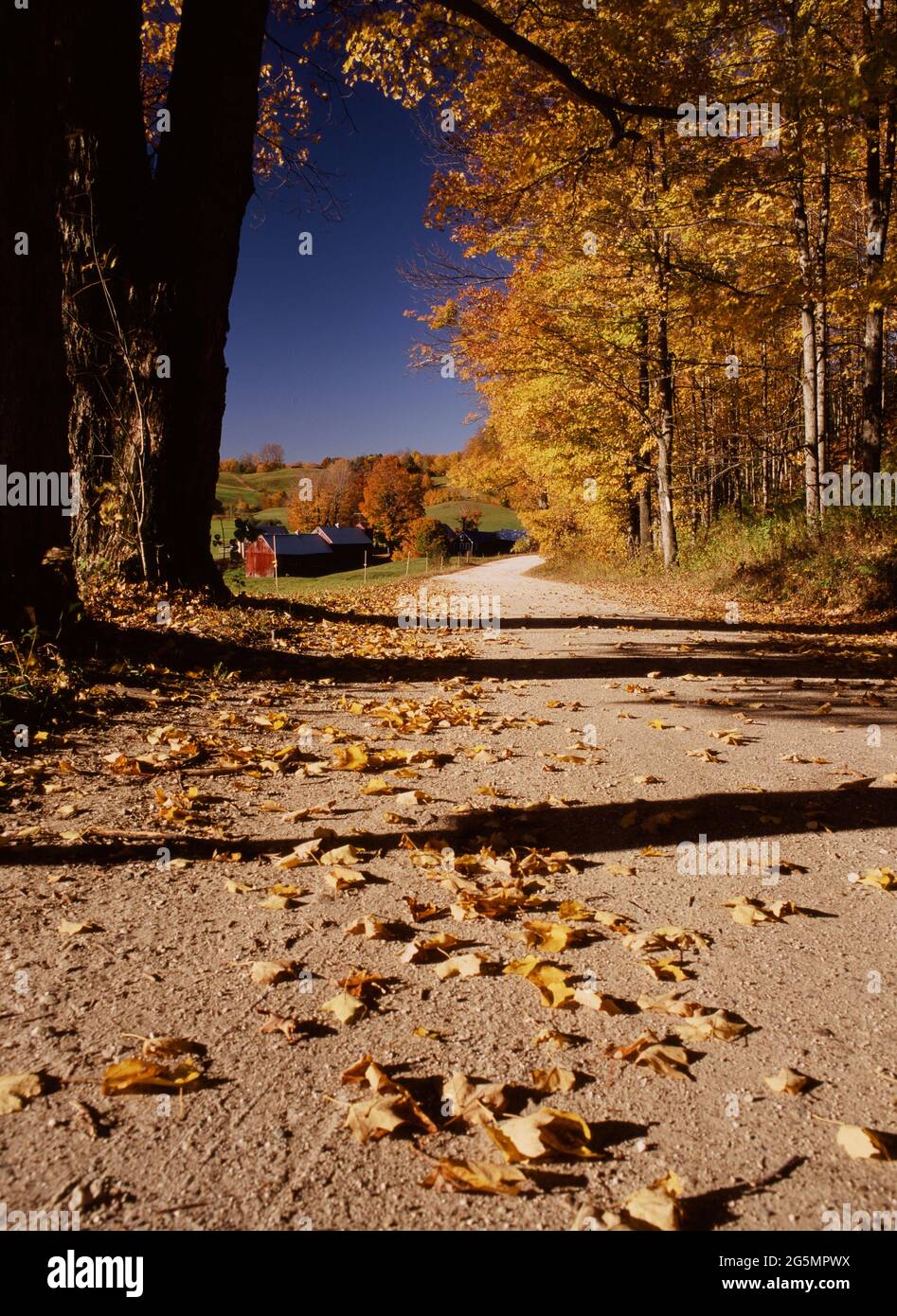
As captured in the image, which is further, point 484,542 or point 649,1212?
point 484,542

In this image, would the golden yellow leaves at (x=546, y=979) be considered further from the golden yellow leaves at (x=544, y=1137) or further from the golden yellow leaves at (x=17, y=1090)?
the golden yellow leaves at (x=17, y=1090)

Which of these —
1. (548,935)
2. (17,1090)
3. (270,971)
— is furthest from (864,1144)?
(17,1090)

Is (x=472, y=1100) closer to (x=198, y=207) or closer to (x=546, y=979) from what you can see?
(x=546, y=979)

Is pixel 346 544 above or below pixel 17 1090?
above

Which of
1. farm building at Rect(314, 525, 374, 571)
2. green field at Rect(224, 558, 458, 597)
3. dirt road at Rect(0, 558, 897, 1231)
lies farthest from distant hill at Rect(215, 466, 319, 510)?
dirt road at Rect(0, 558, 897, 1231)

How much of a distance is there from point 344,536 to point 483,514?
42518 millimetres

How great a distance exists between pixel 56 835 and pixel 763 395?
102ft

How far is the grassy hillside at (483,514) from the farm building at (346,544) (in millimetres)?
24978

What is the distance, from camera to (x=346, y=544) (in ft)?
256

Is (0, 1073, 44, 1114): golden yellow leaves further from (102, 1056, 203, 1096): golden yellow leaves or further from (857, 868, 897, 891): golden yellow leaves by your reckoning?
(857, 868, 897, 891): golden yellow leaves

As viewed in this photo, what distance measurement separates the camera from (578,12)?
9.66 metres

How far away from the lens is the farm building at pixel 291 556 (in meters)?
63.2

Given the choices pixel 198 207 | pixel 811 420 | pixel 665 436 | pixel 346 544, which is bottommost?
pixel 811 420

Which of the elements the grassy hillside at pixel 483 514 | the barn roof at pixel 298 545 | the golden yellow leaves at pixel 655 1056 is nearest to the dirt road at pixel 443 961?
the golden yellow leaves at pixel 655 1056
